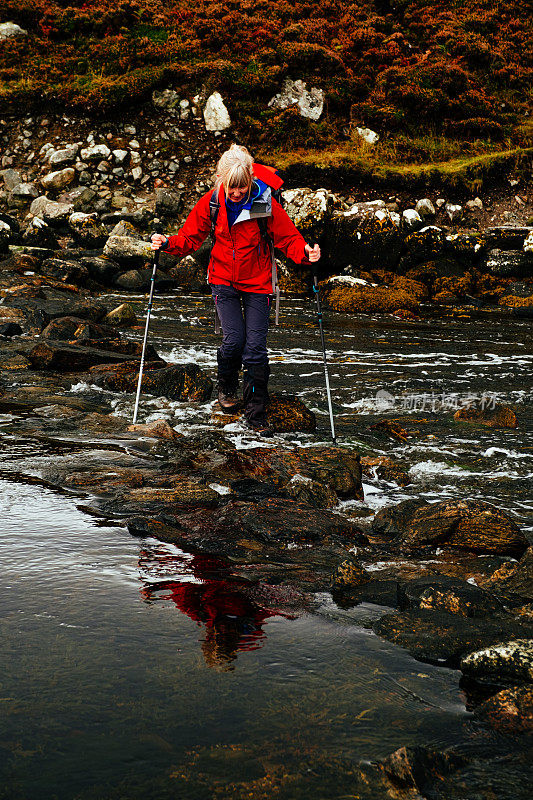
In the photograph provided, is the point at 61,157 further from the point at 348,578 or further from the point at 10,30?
the point at 348,578

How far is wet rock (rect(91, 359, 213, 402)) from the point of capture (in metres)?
10.6

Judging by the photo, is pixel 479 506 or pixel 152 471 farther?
pixel 152 471

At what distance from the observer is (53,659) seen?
3330 millimetres

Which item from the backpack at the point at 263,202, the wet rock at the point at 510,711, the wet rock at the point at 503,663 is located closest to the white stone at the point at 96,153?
the backpack at the point at 263,202

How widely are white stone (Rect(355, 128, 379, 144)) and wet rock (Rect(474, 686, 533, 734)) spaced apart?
29.2m

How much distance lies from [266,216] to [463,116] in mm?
26572

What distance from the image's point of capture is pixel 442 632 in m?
3.79

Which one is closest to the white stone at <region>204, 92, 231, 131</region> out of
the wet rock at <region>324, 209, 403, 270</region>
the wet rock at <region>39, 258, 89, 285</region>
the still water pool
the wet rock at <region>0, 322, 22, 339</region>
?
the wet rock at <region>324, 209, 403, 270</region>

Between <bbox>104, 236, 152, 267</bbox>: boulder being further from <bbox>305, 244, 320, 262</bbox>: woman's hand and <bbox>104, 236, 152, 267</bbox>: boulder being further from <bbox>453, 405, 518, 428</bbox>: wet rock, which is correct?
<bbox>305, 244, 320, 262</bbox>: woman's hand

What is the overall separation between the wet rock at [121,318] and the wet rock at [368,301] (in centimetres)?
601

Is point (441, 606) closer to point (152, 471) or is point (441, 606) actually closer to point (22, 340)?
point (152, 471)

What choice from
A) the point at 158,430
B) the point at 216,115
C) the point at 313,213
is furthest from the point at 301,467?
the point at 216,115

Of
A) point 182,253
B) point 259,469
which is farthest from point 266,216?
point 259,469

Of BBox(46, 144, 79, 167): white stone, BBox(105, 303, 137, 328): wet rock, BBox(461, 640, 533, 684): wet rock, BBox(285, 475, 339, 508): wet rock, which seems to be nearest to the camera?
BBox(461, 640, 533, 684): wet rock
